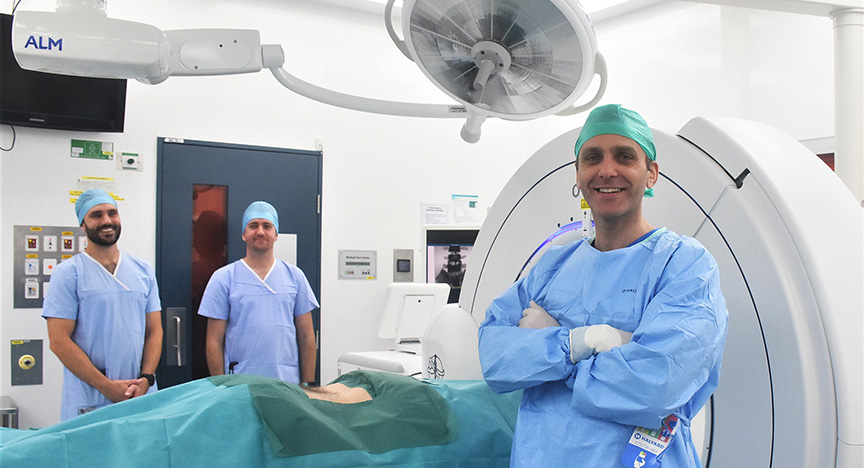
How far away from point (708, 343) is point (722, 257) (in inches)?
14.4

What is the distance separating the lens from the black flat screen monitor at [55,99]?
11.4 feet

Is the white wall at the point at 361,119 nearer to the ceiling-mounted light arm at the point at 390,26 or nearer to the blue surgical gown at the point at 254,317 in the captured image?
the blue surgical gown at the point at 254,317

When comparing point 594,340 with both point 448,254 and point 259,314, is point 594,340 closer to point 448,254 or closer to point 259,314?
point 259,314

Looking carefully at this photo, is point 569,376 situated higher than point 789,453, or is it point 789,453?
point 569,376

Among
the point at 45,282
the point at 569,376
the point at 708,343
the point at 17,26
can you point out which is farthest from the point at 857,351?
the point at 45,282

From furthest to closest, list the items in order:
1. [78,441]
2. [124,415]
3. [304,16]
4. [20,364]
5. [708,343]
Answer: [304,16] → [20,364] → [124,415] → [708,343] → [78,441]

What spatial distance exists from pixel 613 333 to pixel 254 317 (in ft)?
8.26

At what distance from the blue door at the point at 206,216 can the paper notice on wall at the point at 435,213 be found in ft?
2.57

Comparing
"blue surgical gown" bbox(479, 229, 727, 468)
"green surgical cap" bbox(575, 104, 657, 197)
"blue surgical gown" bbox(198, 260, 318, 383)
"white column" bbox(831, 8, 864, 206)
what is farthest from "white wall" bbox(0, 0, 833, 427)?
"blue surgical gown" bbox(479, 229, 727, 468)

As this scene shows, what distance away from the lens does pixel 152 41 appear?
1.43 metres

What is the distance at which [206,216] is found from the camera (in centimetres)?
409

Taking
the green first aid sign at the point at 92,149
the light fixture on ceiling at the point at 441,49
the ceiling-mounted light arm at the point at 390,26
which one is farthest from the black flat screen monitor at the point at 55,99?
the ceiling-mounted light arm at the point at 390,26

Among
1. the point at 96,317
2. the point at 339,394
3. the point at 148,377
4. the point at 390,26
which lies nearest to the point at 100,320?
the point at 96,317

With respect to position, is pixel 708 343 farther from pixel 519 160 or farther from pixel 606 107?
pixel 519 160
